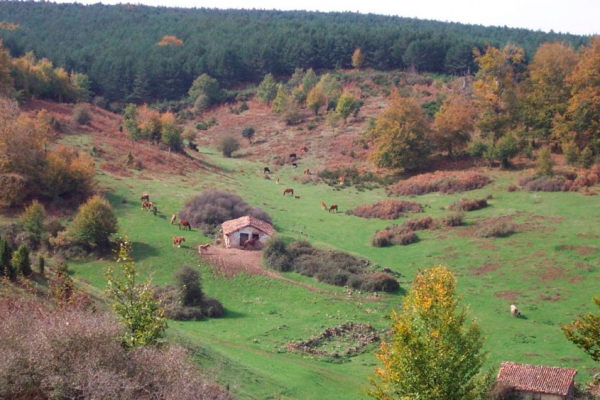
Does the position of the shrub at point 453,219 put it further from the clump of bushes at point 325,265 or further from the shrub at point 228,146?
the shrub at point 228,146

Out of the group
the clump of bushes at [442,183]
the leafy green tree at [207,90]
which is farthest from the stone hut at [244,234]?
the leafy green tree at [207,90]

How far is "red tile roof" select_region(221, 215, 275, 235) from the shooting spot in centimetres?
4753

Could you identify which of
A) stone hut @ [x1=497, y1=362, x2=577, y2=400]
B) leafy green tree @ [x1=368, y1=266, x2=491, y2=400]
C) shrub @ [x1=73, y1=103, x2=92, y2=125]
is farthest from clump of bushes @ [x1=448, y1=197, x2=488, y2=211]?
shrub @ [x1=73, y1=103, x2=92, y2=125]

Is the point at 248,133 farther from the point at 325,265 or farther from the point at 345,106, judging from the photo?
the point at 325,265

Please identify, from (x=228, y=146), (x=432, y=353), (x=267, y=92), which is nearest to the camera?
(x=432, y=353)

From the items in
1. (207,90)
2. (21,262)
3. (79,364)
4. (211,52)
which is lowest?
(207,90)

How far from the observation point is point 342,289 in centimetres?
4166

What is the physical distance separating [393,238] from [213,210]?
12831 millimetres

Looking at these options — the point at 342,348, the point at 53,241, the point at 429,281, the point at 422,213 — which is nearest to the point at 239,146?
the point at 422,213

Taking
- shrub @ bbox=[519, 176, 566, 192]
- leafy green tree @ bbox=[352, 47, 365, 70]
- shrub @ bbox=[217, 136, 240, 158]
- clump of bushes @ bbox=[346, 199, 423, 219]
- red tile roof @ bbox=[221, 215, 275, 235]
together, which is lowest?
shrub @ bbox=[217, 136, 240, 158]

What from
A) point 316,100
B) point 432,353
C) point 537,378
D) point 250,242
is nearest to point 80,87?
point 316,100

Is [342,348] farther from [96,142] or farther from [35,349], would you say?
[96,142]

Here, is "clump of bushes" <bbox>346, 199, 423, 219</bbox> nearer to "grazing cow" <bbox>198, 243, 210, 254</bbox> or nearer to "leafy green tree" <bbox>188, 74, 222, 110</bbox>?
"grazing cow" <bbox>198, 243, 210, 254</bbox>

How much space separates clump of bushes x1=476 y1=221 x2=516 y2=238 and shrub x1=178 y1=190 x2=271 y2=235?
14.9 meters
